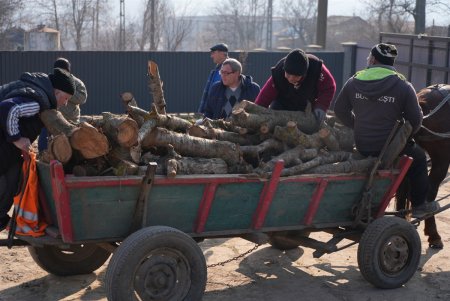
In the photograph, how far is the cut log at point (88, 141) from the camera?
4965mm

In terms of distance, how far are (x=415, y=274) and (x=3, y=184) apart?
3.68m

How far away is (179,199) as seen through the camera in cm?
529

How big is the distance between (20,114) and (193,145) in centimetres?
129

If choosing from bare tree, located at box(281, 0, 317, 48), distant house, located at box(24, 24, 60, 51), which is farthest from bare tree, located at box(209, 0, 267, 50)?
distant house, located at box(24, 24, 60, 51)

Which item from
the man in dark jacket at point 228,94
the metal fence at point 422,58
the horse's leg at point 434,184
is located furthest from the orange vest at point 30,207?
the metal fence at point 422,58

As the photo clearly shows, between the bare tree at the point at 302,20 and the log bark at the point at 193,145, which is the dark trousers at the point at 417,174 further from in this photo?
the bare tree at the point at 302,20

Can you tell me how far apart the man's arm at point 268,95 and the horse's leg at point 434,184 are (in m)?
1.93

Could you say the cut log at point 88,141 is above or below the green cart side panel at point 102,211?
above

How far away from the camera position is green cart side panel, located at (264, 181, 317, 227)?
18.8ft

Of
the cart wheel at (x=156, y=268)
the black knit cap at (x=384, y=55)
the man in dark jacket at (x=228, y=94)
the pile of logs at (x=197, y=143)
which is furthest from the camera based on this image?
the man in dark jacket at (x=228, y=94)

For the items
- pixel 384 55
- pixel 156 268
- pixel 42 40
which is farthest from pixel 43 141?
Answer: pixel 42 40

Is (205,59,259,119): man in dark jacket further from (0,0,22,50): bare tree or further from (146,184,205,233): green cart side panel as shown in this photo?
(0,0,22,50): bare tree

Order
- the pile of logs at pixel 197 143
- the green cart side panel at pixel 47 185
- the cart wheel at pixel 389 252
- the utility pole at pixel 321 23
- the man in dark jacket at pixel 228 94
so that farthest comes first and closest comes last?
the utility pole at pixel 321 23 → the man in dark jacket at pixel 228 94 → the cart wheel at pixel 389 252 → the green cart side panel at pixel 47 185 → the pile of logs at pixel 197 143

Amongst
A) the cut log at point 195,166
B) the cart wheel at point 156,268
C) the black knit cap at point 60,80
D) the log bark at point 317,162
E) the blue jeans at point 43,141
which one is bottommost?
the cart wheel at point 156,268
